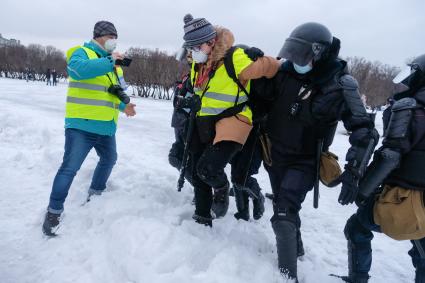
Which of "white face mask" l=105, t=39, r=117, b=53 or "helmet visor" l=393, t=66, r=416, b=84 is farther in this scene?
"white face mask" l=105, t=39, r=117, b=53

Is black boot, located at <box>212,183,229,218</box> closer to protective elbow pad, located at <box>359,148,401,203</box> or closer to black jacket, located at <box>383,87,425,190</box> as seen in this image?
protective elbow pad, located at <box>359,148,401,203</box>

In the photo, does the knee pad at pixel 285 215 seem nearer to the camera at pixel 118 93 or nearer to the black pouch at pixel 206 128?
the black pouch at pixel 206 128

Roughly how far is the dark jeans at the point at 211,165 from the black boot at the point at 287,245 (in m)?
0.65

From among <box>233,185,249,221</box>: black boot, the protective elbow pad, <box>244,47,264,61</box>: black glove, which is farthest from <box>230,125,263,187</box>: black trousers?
the protective elbow pad

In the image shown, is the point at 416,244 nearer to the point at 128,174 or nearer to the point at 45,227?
the point at 45,227

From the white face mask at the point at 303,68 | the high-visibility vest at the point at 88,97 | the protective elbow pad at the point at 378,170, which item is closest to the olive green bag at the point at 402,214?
the protective elbow pad at the point at 378,170

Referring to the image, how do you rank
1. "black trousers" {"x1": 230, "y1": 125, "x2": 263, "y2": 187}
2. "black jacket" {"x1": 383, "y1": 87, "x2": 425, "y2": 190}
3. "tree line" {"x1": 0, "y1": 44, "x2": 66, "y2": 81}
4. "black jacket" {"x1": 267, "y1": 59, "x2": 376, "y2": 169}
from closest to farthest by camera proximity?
"black jacket" {"x1": 383, "y1": 87, "x2": 425, "y2": 190} < "black jacket" {"x1": 267, "y1": 59, "x2": 376, "y2": 169} < "black trousers" {"x1": 230, "y1": 125, "x2": 263, "y2": 187} < "tree line" {"x1": 0, "y1": 44, "x2": 66, "y2": 81}

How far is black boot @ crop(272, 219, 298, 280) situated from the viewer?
2.77 meters

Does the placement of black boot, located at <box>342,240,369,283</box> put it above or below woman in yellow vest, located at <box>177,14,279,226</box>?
below

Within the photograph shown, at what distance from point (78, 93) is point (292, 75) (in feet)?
6.70

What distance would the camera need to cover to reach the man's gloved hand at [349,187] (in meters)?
2.57

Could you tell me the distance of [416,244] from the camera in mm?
2611

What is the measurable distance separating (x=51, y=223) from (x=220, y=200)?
1.61 m

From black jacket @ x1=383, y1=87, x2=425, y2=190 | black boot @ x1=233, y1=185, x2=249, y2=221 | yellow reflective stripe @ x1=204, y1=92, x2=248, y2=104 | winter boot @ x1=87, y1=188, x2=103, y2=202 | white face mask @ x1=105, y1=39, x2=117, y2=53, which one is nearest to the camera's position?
black jacket @ x1=383, y1=87, x2=425, y2=190
